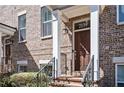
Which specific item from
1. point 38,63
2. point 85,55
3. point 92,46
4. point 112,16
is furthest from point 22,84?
point 112,16

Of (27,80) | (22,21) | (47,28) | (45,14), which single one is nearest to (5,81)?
(27,80)

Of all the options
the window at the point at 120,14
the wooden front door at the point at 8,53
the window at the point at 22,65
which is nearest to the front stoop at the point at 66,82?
the window at the point at 120,14

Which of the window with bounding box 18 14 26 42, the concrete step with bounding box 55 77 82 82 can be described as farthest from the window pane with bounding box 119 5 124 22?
the window with bounding box 18 14 26 42

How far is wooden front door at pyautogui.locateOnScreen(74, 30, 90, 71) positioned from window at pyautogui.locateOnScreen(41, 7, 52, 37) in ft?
6.07

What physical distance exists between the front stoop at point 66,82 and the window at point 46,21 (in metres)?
3.05

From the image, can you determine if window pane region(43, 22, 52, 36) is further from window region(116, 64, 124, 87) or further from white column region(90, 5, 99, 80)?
window region(116, 64, 124, 87)

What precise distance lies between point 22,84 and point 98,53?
4000mm

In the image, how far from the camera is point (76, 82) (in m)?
10.8

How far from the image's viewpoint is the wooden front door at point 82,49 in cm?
1209

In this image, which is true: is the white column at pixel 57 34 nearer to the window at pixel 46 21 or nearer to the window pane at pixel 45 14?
the window at pixel 46 21

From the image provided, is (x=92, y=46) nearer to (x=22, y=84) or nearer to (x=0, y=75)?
(x=22, y=84)

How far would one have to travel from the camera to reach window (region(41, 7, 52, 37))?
14049mm

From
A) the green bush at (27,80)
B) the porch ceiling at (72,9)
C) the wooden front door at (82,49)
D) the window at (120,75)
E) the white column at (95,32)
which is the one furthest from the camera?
the wooden front door at (82,49)

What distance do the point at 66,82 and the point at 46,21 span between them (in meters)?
4.13
